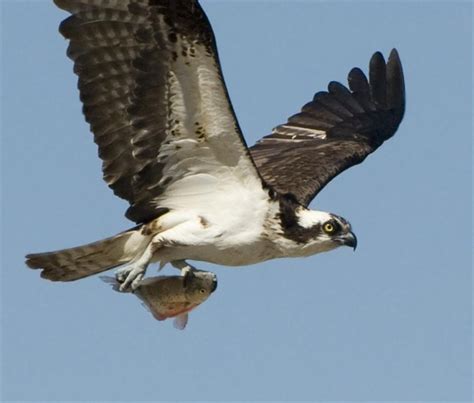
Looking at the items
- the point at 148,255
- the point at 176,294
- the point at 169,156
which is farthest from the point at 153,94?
the point at 176,294

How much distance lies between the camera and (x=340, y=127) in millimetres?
16609

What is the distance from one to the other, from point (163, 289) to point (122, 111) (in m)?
1.55

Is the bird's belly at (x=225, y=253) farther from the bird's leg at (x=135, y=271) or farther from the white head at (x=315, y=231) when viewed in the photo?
the white head at (x=315, y=231)

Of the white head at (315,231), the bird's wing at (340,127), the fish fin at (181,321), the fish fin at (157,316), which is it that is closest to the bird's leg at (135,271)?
the fish fin at (157,316)

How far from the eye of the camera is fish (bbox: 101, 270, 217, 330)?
1207 cm

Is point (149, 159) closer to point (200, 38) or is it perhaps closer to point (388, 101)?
point (200, 38)

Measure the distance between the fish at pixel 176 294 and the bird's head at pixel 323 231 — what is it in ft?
3.32

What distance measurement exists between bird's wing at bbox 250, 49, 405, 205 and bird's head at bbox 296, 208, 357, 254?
2102mm

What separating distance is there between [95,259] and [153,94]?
→ 1730mm

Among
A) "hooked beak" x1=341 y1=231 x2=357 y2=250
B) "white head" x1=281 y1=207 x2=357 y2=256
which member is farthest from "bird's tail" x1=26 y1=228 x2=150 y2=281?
"hooked beak" x1=341 y1=231 x2=357 y2=250

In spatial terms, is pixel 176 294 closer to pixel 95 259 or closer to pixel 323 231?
pixel 95 259

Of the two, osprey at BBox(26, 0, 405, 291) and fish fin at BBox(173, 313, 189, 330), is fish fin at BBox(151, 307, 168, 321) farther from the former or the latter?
osprey at BBox(26, 0, 405, 291)

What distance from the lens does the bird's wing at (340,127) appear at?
1527cm

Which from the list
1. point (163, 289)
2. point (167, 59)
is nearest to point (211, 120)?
point (167, 59)
